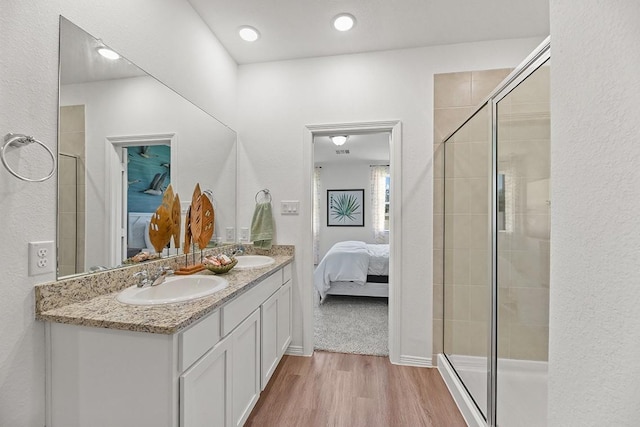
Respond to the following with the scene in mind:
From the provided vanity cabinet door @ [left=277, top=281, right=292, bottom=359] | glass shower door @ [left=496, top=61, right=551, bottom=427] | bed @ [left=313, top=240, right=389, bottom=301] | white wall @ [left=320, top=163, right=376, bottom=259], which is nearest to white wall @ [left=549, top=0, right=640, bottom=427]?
glass shower door @ [left=496, top=61, right=551, bottom=427]

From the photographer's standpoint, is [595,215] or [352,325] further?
[352,325]

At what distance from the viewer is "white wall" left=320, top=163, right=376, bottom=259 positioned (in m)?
6.11

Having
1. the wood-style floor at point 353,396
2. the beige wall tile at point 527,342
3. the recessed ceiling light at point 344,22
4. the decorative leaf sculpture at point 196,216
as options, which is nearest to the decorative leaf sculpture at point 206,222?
the decorative leaf sculpture at point 196,216

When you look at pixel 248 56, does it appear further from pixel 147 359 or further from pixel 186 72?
pixel 147 359

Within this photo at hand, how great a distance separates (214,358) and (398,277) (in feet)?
4.89

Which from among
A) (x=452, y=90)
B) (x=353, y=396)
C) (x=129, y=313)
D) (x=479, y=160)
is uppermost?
(x=452, y=90)

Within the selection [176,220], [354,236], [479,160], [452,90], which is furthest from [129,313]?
[354,236]

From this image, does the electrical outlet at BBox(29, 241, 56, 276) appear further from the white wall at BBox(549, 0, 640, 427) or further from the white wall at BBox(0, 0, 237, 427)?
the white wall at BBox(549, 0, 640, 427)

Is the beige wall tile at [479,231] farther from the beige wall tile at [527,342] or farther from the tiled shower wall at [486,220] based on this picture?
the beige wall tile at [527,342]

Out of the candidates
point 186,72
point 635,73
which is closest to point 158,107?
point 186,72

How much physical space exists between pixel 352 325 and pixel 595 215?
264 cm

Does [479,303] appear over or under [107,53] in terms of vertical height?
under

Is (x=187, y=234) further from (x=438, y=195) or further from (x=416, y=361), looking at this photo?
(x=416, y=361)

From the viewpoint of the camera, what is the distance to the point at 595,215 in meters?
0.58
